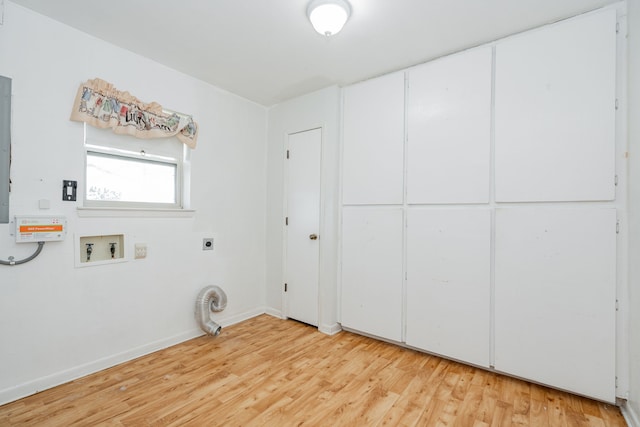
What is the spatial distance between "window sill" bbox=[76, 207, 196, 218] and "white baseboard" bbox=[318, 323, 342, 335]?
1.82 metres

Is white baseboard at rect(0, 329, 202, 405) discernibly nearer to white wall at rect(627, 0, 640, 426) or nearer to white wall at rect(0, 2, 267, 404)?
white wall at rect(0, 2, 267, 404)

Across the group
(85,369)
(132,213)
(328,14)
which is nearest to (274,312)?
(85,369)

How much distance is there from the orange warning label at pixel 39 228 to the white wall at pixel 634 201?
3.82 metres

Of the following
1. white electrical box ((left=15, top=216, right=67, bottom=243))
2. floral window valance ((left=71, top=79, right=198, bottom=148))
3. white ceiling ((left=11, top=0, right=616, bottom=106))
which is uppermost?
white ceiling ((left=11, top=0, right=616, bottom=106))

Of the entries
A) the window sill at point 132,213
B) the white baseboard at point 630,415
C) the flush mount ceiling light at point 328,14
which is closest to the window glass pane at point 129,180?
the window sill at point 132,213

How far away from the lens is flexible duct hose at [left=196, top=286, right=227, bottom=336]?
2820 mm

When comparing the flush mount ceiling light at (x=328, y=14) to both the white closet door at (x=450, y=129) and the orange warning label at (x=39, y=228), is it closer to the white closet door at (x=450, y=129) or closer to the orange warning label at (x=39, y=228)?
the white closet door at (x=450, y=129)

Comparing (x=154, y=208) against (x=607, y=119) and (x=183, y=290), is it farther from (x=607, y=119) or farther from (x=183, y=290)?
(x=607, y=119)

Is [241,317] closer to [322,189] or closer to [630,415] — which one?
[322,189]

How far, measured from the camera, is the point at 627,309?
181 cm

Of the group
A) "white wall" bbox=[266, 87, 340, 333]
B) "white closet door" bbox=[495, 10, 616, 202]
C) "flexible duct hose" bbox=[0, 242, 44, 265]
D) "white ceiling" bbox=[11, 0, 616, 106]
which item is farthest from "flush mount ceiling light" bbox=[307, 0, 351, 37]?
"flexible duct hose" bbox=[0, 242, 44, 265]

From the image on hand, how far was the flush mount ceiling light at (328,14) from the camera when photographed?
5.98ft

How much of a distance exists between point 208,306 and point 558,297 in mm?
2969

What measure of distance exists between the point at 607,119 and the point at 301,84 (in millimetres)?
2524
